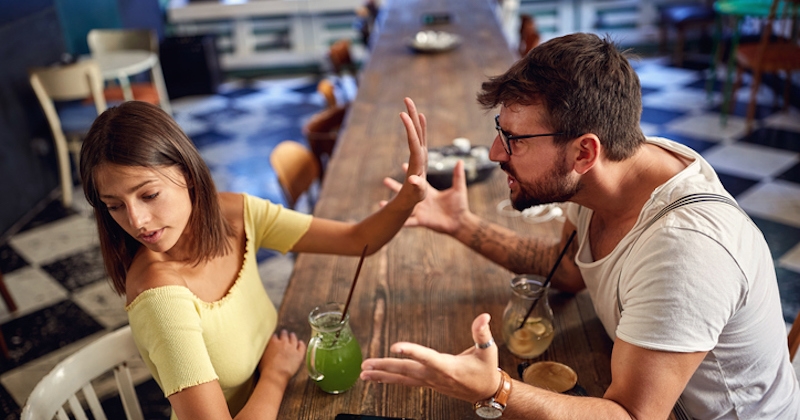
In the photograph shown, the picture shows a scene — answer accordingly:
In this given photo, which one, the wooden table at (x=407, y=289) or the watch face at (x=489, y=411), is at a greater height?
the watch face at (x=489, y=411)

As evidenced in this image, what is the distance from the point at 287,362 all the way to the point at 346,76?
5.72 m

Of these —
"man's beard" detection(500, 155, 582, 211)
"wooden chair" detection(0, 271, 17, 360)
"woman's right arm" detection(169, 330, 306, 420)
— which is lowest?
"wooden chair" detection(0, 271, 17, 360)

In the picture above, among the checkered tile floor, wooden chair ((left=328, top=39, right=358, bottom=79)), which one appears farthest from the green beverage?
wooden chair ((left=328, top=39, right=358, bottom=79))

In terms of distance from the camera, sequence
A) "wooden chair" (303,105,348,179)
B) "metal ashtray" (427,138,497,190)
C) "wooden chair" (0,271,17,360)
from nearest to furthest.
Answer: "metal ashtray" (427,138,497,190)
"wooden chair" (0,271,17,360)
"wooden chair" (303,105,348,179)

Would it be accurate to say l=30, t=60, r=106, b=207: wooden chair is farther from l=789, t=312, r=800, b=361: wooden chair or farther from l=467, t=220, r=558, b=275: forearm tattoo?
l=789, t=312, r=800, b=361: wooden chair

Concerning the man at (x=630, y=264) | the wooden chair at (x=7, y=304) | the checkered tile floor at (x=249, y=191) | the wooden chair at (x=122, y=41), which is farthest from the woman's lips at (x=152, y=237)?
the wooden chair at (x=122, y=41)

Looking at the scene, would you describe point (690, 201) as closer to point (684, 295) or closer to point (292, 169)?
point (684, 295)

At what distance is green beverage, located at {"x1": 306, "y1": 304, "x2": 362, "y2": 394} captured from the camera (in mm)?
1187

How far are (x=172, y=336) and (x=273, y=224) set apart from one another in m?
0.43

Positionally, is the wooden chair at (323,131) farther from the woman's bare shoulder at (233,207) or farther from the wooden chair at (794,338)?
the wooden chair at (794,338)

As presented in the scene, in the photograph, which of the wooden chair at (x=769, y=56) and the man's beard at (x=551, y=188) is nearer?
the man's beard at (x=551, y=188)

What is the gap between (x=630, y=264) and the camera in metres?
1.15

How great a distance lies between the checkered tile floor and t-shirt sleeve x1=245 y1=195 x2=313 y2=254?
1.15 m

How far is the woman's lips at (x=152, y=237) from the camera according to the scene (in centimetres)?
120
